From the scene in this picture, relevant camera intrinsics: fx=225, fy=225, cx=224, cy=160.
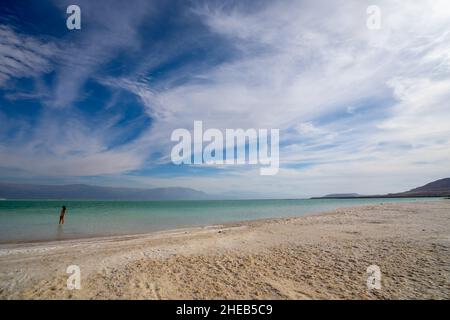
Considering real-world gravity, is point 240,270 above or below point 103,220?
above

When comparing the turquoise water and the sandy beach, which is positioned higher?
the sandy beach

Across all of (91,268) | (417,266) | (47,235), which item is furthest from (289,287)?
(47,235)

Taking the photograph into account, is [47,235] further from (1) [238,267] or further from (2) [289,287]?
(2) [289,287]

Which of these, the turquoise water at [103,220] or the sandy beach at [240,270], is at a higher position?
the sandy beach at [240,270]

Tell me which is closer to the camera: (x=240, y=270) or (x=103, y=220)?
(x=240, y=270)

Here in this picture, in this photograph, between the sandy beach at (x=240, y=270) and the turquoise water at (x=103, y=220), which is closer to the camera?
the sandy beach at (x=240, y=270)

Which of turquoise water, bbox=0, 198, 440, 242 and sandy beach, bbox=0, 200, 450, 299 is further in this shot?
turquoise water, bbox=0, 198, 440, 242

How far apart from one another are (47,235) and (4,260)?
8.93 metres

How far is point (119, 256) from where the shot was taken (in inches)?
401

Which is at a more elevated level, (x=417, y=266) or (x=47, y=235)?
(x=417, y=266)

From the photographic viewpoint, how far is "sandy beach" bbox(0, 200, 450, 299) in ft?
20.2

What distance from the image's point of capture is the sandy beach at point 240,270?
20.2ft

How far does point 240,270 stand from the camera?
313 inches
